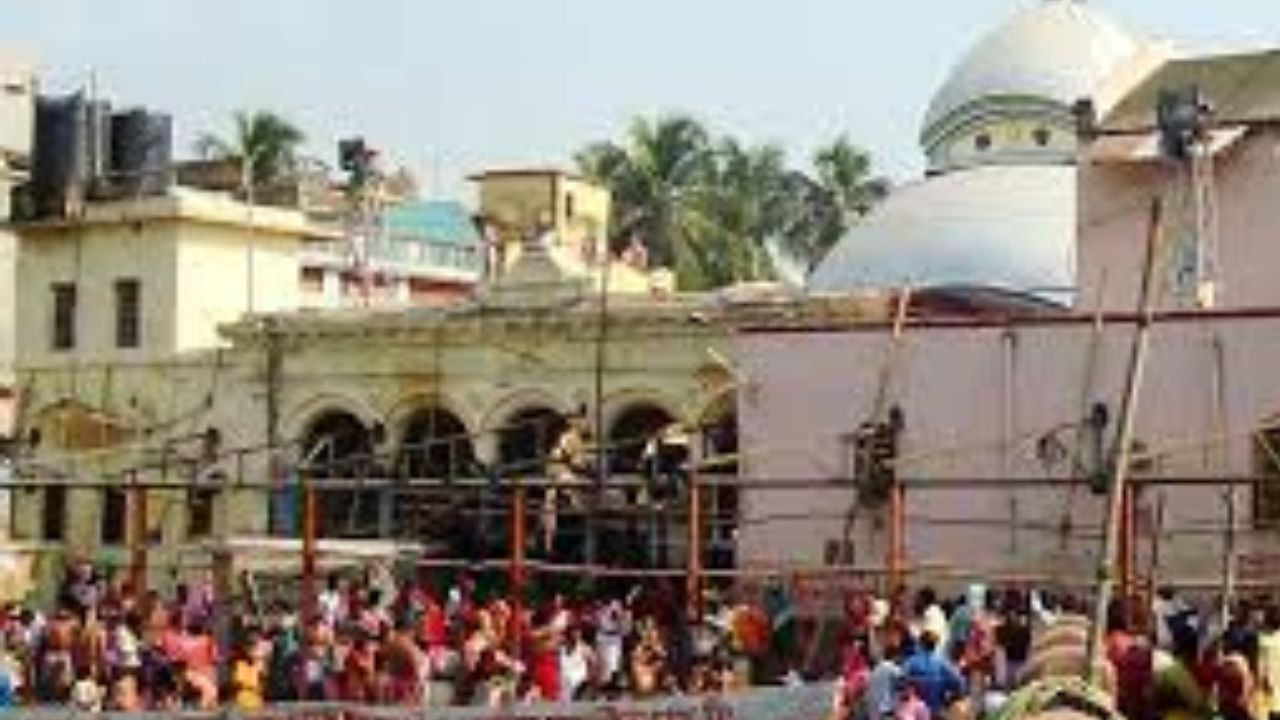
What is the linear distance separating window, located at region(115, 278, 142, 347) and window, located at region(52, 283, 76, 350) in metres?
0.86

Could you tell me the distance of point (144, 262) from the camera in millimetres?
43281

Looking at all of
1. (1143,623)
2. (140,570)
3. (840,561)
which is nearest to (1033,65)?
(840,561)

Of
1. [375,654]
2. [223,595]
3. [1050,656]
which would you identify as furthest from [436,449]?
[1050,656]

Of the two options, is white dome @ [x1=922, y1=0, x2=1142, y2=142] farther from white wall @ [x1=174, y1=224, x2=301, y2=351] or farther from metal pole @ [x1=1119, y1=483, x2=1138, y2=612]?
metal pole @ [x1=1119, y1=483, x2=1138, y2=612]

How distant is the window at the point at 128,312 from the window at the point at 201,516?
3.29 m

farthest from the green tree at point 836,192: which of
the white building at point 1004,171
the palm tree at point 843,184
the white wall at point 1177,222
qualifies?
the white wall at point 1177,222

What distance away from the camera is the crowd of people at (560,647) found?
20.0 m

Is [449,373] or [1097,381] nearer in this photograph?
[1097,381]

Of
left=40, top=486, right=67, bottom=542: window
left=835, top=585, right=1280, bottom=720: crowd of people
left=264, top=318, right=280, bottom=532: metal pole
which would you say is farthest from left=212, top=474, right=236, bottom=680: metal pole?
left=40, top=486, right=67, bottom=542: window

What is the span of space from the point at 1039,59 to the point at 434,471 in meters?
13.8

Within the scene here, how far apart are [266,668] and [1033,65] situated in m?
24.7

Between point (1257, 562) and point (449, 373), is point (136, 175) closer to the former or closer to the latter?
point (449, 373)

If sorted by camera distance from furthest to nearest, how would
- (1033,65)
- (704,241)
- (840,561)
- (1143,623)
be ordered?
(704,241) → (1033,65) → (840,561) → (1143,623)

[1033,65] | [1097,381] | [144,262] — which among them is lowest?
[1097,381]
